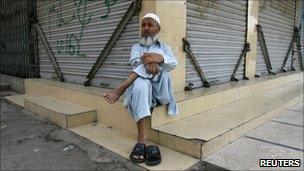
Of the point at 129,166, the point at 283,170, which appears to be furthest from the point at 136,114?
the point at 283,170

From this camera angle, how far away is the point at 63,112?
4.16 meters

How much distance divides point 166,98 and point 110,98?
2.20ft

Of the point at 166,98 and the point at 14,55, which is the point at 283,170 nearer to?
the point at 166,98

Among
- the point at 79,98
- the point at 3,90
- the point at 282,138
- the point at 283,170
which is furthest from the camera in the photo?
the point at 3,90

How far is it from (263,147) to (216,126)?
558 mm

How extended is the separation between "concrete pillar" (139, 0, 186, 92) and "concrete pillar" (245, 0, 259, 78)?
2.51m

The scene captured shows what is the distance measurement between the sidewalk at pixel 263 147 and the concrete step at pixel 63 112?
1986 mm

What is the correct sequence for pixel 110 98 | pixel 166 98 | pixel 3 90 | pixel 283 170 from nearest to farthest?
pixel 283 170 → pixel 110 98 → pixel 166 98 → pixel 3 90

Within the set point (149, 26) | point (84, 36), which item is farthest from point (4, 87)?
point (149, 26)

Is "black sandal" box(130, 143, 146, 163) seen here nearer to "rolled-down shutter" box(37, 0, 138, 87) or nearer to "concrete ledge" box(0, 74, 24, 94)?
"rolled-down shutter" box(37, 0, 138, 87)

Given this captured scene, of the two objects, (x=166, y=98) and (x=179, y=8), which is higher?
(x=179, y=8)

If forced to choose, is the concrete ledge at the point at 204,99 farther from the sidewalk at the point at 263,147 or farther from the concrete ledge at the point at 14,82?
the concrete ledge at the point at 14,82

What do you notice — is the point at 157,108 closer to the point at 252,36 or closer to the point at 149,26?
the point at 149,26

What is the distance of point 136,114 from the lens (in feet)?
9.91
